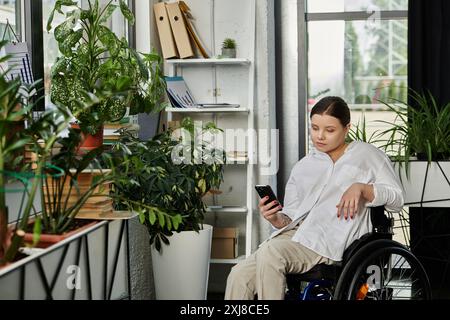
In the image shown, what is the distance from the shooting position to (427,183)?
152 inches

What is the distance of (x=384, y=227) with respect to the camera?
9.14ft

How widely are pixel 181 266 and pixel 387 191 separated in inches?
48.6

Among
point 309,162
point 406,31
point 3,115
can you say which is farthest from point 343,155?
point 406,31

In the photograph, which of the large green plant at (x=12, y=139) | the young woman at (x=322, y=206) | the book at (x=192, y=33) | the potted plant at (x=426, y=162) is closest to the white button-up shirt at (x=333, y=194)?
the young woman at (x=322, y=206)

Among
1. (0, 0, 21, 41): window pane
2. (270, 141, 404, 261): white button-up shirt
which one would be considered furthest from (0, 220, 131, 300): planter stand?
(0, 0, 21, 41): window pane

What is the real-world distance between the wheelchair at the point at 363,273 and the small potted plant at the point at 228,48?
1947mm

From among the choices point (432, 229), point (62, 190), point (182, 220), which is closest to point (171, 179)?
point (182, 220)

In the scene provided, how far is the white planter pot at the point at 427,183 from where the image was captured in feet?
12.6

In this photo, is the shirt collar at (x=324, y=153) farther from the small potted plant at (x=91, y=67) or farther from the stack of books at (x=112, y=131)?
the stack of books at (x=112, y=131)

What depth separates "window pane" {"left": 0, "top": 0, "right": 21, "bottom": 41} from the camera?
301 cm

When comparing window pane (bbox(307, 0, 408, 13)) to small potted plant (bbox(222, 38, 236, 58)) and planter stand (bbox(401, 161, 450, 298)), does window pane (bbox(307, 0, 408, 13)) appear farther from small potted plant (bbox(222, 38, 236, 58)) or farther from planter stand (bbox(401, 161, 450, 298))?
planter stand (bbox(401, 161, 450, 298))

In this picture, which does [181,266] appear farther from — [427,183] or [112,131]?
[427,183]

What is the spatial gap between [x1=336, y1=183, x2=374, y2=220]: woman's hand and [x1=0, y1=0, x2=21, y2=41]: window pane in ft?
4.63
